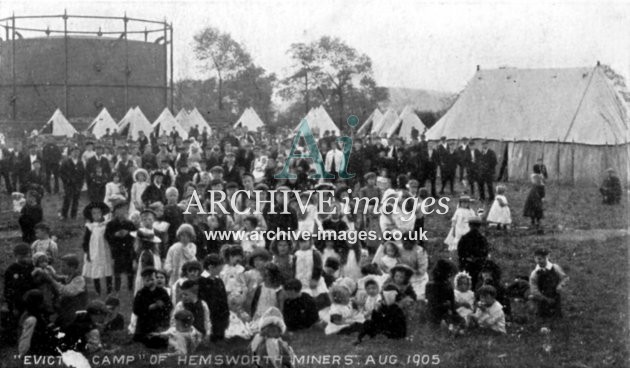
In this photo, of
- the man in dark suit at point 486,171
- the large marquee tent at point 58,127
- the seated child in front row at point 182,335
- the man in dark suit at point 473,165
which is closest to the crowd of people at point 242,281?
the seated child in front row at point 182,335

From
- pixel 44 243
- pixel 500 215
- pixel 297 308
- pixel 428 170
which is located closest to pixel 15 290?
pixel 44 243

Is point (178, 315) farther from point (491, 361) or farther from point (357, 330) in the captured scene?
point (491, 361)

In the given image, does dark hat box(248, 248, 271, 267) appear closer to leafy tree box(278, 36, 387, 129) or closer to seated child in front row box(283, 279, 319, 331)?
seated child in front row box(283, 279, 319, 331)

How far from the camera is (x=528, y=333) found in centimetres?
803

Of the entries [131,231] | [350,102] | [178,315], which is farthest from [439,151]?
[350,102]

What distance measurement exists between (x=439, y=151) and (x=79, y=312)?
13384 mm

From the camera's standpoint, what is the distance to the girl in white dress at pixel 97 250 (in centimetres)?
959

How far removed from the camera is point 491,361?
23.5 feet

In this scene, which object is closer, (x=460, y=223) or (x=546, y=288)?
(x=546, y=288)

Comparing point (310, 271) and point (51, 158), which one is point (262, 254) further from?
point (51, 158)

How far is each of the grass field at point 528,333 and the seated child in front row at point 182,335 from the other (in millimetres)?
186

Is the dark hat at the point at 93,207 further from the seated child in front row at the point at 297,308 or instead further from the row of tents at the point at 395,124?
the row of tents at the point at 395,124

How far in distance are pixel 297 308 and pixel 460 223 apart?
4.94 metres

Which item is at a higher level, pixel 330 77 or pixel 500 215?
pixel 330 77
